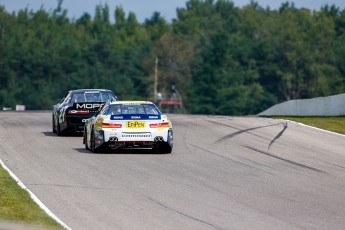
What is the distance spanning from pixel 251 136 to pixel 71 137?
4953 millimetres

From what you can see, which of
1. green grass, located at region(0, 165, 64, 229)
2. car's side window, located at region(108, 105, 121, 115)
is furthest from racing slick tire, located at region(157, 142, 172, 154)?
green grass, located at region(0, 165, 64, 229)

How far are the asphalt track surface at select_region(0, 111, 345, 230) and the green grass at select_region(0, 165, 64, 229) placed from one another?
9.9 inches

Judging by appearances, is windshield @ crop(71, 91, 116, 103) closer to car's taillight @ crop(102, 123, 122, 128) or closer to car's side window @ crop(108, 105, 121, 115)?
car's side window @ crop(108, 105, 121, 115)

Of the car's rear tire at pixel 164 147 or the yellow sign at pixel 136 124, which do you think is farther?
the car's rear tire at pixel 164 147

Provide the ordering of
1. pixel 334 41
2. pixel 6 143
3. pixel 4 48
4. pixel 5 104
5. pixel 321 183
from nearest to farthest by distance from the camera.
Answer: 1. pixel 321 183
2. pixel 6 143
3. pixel 5 104
4. pixel 4 48
5. pixel 334 41

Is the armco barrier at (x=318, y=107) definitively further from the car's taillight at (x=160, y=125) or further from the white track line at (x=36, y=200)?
the white track line at (x=36, y=200)

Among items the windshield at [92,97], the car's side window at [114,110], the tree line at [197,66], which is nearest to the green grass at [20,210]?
the car's side window at [114,110]

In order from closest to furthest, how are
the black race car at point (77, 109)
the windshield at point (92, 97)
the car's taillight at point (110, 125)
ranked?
the car's taillight at point (110, 125), the black race car at point (77, 109), the windshield at point (92, 97)

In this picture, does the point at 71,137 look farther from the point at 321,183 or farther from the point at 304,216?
the point at 304,216

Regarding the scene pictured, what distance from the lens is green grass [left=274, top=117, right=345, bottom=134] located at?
32.6m

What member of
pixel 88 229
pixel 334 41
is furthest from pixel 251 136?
pixel 334 41

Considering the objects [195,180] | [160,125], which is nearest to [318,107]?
[160,125]

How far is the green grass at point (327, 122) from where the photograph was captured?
32594 mm

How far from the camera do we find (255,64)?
490 feet
